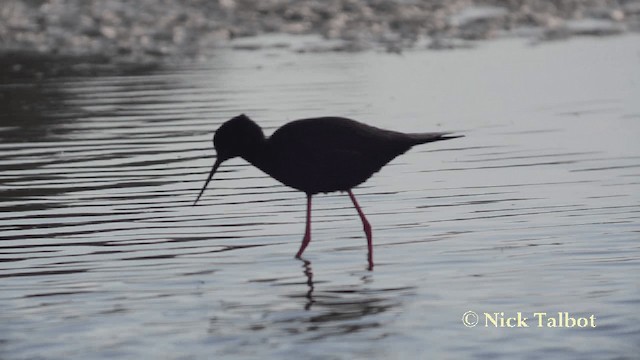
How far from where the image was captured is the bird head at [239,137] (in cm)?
891

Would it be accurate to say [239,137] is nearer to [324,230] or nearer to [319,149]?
[319,149]

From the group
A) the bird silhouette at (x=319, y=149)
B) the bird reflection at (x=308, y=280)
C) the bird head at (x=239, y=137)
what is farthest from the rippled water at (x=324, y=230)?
the bird head at (x=239, y=137)

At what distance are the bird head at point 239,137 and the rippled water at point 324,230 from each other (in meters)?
0.57

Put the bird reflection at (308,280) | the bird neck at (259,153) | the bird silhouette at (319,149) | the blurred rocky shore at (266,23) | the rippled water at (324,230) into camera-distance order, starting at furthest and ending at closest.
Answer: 1. the blurred rocky shore at (266,23)
2. the bird neck at (259,153)
3. the bird silhouette at (319,149)
4. the bird reflection at (308,280)
5. the rippled water at (324,230)

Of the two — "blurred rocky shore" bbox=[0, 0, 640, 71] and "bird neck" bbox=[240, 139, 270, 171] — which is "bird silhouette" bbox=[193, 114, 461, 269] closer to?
"bird neck" bbox=[240, 139, 270, 171]

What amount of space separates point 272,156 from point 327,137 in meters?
0.37

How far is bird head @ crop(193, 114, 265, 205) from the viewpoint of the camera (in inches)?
351

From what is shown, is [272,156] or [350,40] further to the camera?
[350,40]

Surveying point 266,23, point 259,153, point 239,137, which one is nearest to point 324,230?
point 259,153

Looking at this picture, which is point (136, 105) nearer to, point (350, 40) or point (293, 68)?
point (293, 68)

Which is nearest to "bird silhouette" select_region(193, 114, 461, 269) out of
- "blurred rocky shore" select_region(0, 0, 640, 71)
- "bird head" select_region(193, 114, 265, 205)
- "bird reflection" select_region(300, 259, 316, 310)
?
"bird head" select_region(193, 114, 265, 205)

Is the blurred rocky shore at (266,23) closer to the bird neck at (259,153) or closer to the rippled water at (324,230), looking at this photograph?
the rippled water at (324,230)

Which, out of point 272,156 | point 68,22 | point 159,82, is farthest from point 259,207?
point 68,22

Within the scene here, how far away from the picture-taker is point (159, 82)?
1806 cm
